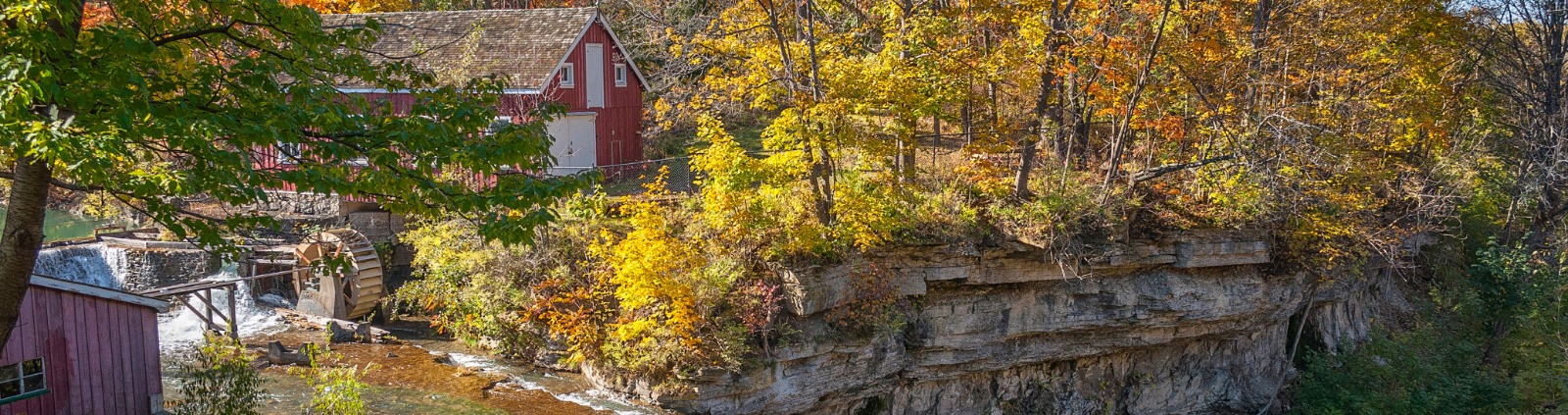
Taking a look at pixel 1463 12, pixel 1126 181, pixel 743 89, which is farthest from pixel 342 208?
pixel 1463 12

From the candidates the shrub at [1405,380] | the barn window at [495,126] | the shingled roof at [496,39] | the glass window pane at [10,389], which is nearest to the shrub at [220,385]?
the glass window pane at [10,389]

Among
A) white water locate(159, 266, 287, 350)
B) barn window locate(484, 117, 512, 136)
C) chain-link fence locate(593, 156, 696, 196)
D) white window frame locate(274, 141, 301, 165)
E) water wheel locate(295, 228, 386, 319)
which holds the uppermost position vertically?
barn window locate(484, 117, 512, 136)

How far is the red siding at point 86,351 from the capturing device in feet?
33.2

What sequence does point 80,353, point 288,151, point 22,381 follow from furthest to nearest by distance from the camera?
point 80,353
point 22,381
point 288,151

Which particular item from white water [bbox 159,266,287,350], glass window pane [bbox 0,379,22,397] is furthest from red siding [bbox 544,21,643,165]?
glass window pane [bbox 0,379,22,397]

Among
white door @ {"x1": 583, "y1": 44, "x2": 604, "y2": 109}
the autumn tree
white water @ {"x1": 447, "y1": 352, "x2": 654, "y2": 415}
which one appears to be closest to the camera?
the autumn tree

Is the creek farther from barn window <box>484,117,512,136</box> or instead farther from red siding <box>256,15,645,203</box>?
red siding <box>256,15,645,203</box>

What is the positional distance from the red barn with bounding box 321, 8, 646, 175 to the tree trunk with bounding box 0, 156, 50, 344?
14054mm

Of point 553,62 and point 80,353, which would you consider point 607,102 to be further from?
point 80,353

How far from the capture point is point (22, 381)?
10055mm

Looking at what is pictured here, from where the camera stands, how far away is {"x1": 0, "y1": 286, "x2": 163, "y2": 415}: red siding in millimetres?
10109

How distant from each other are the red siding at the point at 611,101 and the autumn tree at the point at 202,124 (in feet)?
45.3

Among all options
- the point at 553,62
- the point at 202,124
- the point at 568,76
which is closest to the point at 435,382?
the point at 553,62

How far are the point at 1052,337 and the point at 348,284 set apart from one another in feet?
44.4
